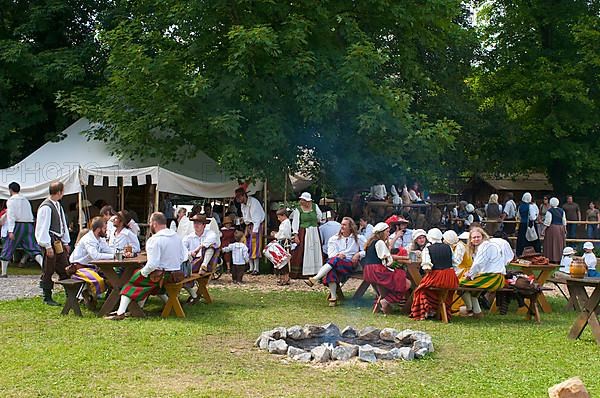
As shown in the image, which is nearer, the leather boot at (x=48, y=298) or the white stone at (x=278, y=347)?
the white stone at (x=278, y=347)

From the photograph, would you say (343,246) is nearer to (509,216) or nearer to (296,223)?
(296,223)

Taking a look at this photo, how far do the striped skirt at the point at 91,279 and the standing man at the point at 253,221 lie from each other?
17.7 feet

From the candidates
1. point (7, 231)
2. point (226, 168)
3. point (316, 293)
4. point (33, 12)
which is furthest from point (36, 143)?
point (316, 293)

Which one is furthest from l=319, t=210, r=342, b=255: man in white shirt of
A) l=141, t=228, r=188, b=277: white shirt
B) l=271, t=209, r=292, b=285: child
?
l=141, t=228, r=188, b=277: white shirt

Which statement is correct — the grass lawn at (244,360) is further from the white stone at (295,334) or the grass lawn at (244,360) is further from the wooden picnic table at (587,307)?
the white stone at (295,334)

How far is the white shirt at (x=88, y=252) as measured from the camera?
30.8ft

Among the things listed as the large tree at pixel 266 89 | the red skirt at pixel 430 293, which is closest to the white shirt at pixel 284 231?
the large tree at pixel 266 89

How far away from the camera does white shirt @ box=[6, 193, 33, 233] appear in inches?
512

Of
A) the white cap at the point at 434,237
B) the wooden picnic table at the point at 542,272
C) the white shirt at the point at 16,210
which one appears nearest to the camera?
the white cap at the point at 434,237

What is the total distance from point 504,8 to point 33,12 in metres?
16.4

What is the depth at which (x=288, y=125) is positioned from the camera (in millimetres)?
14984

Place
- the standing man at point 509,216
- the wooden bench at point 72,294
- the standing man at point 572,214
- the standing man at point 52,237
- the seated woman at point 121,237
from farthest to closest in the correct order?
the standing man at point 572,214 → the standing man at point 509,216 → the seated woman at point 121,237 → the standing man at point 52,237 → the wooden bench at point 72,294

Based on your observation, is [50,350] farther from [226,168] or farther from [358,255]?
[226,168]

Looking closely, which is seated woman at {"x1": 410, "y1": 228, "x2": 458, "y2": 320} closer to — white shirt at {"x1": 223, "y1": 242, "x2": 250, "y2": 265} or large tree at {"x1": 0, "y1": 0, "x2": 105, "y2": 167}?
white shirt at {"x1": 223, "y1": 242, "x2": 250, "y2": 265}
